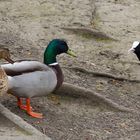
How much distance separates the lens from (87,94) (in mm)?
7895

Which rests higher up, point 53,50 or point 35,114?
point 53,50

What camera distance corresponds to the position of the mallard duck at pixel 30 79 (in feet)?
22.3

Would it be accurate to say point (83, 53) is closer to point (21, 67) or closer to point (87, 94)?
point (87, 94)

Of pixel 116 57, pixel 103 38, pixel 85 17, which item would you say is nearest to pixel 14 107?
pixel 116 57

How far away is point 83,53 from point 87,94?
211 centimetres

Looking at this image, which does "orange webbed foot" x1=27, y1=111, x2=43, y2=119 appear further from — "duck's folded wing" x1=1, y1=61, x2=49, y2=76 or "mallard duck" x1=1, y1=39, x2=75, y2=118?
"duck's folded wing" x1=1, y1=61, x2=49, y2=76

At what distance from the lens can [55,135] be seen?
21.9 feet

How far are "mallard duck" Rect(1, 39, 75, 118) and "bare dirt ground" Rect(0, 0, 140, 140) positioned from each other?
0.31 meters

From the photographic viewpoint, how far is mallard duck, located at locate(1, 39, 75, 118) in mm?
6797

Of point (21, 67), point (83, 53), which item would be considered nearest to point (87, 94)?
point (21, 67)

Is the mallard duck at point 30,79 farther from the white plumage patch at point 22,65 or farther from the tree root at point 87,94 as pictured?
the tree root at point 87,94

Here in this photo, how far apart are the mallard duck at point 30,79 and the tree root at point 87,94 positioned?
0.63 metres

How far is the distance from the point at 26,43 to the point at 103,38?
5.27ft

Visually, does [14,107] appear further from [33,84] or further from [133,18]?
[133,18]
